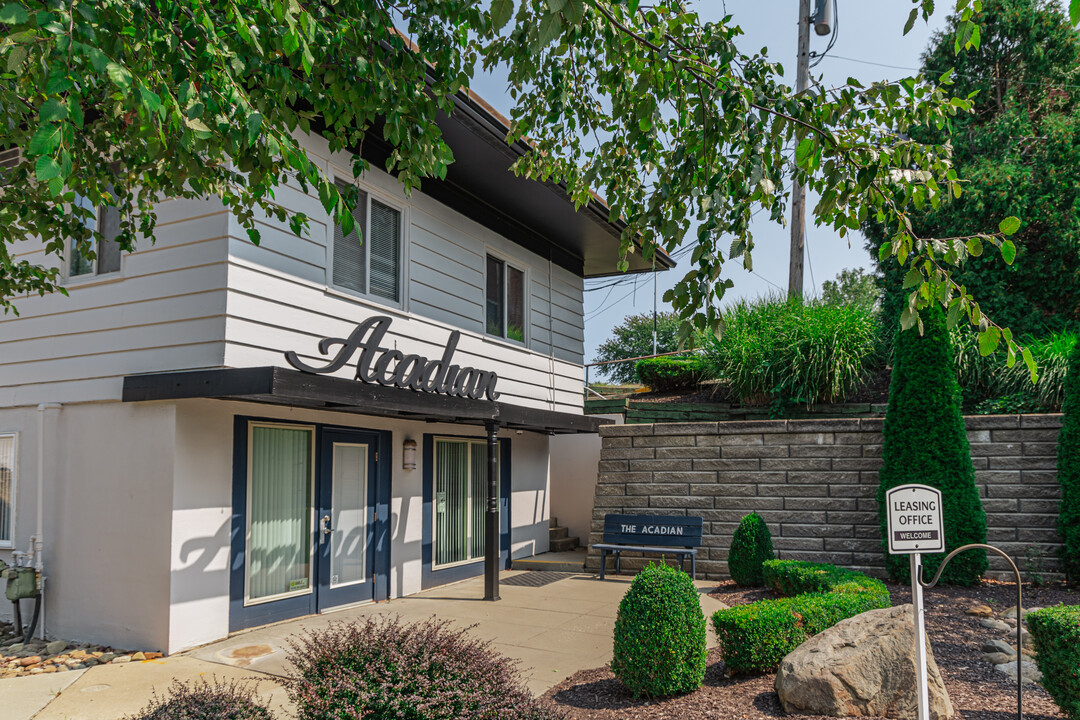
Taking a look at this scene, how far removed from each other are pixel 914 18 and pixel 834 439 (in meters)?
8.06

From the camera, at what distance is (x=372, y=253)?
9000mm

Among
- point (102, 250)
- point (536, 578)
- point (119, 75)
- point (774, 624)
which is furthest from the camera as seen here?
point (536, 578)

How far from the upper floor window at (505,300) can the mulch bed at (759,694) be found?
20.9 ft

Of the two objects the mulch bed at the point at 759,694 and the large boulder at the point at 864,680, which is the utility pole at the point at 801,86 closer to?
the mulch bed at the point at 759,694

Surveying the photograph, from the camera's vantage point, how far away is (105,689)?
576cm

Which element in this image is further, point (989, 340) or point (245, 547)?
point (245, 547)

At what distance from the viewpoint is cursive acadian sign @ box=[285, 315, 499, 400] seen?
757 cm

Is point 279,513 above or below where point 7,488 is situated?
below

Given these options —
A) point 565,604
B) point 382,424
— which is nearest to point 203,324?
point 382,424

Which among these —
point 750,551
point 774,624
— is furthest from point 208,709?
point 750,551

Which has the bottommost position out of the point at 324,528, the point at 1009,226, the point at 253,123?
the point at 324,528

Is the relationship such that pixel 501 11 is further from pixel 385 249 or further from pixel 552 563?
pixel 552 563

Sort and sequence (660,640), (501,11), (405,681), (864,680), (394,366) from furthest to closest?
(394,366) → (660,640) → (864,680) → (405,681) → (501,11)

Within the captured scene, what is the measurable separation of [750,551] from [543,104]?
6.26 metres
